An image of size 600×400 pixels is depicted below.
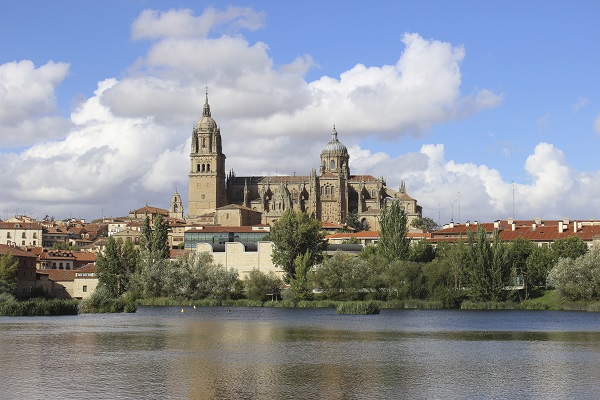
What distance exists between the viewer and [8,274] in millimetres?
82688

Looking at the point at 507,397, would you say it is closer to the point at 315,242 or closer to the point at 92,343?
the point at 92,343

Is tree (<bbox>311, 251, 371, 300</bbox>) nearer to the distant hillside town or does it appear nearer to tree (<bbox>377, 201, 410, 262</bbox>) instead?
tree (<bbox>377, 201, 410, 262</bbox>)

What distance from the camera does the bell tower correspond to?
166 m

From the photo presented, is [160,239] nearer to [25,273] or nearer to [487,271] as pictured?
[25,273]

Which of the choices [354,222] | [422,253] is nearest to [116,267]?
[422,253]

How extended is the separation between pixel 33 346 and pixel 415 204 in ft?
424

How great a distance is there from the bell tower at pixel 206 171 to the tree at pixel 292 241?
73958 millimetres

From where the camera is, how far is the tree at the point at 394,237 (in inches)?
3292

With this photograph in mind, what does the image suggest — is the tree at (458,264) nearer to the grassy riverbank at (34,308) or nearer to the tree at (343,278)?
the tree at (343,278)

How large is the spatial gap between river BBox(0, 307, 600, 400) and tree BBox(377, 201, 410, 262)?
76.2ft

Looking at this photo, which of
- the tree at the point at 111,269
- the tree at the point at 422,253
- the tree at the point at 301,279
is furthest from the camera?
the tree at the point at 111,269

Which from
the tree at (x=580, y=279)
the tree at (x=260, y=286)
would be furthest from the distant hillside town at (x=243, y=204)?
the tree at (x=580, y=279)

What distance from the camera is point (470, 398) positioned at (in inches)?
1061

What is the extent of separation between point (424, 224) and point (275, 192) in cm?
2760
